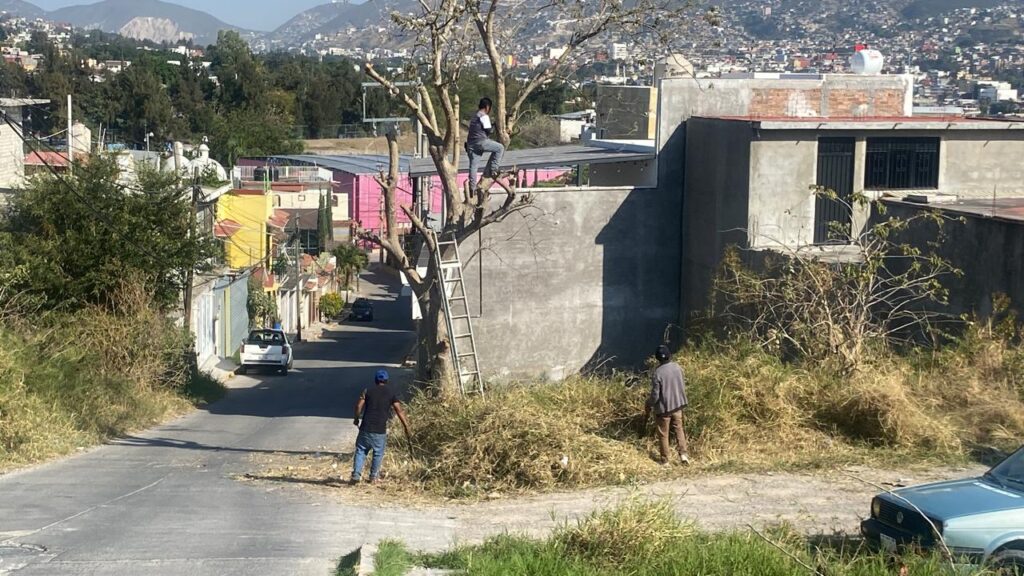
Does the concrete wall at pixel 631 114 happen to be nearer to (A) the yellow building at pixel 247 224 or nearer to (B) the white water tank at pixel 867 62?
(B) the white water tank at pixel 867 62

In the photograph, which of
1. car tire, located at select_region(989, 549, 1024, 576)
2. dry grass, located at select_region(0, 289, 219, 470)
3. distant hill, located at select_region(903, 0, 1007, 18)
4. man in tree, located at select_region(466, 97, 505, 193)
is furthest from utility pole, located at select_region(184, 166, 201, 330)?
distant hill, located at select_region(903, 0, 1007, 18)

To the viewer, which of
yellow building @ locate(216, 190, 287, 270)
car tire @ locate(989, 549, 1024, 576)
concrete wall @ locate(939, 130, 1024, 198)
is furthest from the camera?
yellow building @ locate(216, 190, 287, 270)

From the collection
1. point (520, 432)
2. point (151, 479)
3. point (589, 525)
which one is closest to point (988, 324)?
point (520, 432)

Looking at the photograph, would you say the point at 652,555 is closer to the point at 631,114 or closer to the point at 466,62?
the point at 466,62

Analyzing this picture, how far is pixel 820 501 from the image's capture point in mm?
11617

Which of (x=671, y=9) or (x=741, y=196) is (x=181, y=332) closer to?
(x=741, y=196)

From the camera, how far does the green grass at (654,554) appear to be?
27.6ft

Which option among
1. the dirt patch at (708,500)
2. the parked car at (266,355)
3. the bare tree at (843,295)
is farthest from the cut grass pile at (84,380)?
the bare tree at (843,295)

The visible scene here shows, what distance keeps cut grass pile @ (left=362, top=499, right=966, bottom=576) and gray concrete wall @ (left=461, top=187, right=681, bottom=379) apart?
45.0ft

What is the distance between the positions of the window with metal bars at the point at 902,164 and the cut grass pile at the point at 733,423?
26.7 ft

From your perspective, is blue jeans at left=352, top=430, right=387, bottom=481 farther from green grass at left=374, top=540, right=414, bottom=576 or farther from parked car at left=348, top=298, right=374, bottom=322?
parked car at left=348, top=298, right=374, bottom=322

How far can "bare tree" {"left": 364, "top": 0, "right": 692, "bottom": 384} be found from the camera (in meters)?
15.6

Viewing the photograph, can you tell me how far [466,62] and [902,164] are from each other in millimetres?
10665

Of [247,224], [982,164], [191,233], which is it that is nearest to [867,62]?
[982,164]
